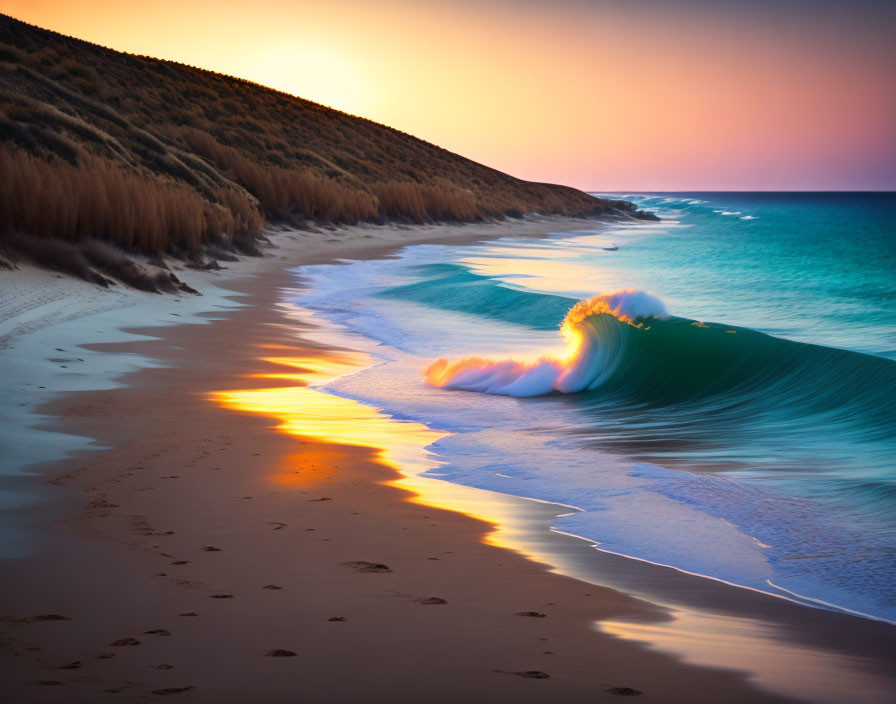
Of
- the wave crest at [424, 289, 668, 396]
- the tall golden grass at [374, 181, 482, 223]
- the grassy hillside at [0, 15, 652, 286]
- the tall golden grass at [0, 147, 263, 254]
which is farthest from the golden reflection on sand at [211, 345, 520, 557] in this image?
the tall golden grass at [374, 181, 482, 223]

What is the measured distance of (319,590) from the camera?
3.33m

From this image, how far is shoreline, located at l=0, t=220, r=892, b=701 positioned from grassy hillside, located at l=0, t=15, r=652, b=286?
8879 mm

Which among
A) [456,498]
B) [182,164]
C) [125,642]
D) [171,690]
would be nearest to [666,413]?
[456,498]

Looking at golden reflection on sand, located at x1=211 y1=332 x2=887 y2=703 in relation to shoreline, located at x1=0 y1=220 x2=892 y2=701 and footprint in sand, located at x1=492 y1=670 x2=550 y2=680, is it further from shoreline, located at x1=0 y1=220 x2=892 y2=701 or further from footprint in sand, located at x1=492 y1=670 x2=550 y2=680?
footprint in sand, located at x1=492 y1=670 x2=550 y2=680

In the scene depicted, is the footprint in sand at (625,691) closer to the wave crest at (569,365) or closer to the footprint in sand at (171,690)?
the footprint in sand at (171,690)

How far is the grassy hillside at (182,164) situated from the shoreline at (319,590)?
888cm

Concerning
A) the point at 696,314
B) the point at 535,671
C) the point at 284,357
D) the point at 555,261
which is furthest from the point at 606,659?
the point at 555,261

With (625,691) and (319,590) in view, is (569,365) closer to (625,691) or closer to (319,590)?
(319,590)

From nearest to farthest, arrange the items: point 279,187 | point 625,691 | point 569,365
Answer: point 625,691, point 569,365, point 279,187

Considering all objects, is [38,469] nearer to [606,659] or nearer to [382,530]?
[382,530]

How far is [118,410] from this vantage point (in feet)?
20.9

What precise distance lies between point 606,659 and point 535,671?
27 centimetres

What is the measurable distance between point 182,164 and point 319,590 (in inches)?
880

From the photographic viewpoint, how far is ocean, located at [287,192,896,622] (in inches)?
176
